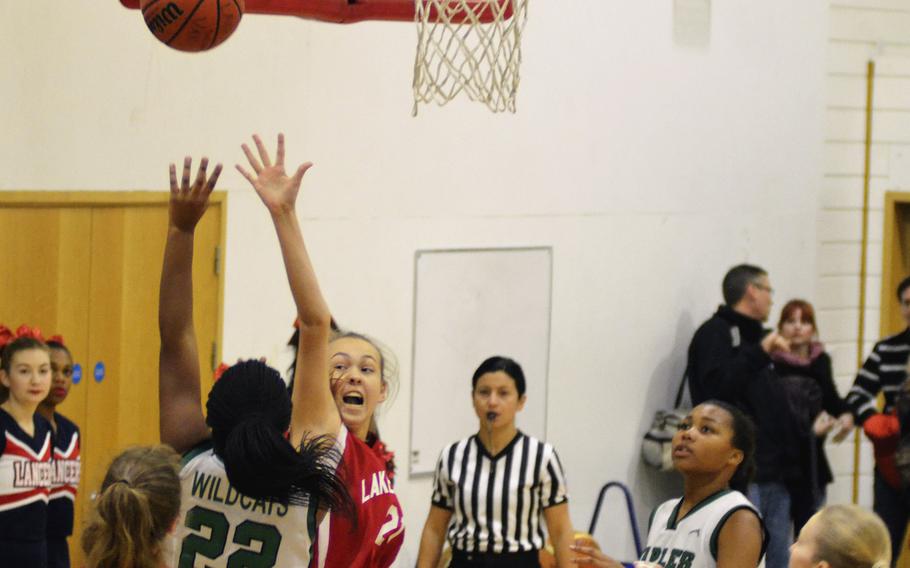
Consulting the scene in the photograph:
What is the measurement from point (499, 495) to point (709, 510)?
1584mm

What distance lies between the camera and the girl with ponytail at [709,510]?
165 inches

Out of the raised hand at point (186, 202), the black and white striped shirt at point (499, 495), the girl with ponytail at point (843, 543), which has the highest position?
the raised hand at point (186, 202)

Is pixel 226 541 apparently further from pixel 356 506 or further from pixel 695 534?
pixel 695 534

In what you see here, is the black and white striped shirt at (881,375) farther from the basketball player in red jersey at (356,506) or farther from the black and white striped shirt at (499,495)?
the basketball player in red jersey at (356,506)

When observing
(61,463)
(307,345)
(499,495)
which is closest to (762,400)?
(499,495)

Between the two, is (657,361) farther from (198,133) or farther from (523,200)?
(198,133)

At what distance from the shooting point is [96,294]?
21.8 feet

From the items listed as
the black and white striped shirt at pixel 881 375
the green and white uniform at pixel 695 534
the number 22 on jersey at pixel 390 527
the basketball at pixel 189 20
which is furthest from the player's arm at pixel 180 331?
the black and white striped shirt at pixel 881 375

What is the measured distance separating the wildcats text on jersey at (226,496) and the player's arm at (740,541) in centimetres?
167

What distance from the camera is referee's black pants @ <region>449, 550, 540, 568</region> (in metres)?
5.75

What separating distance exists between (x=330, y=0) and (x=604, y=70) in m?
3.69

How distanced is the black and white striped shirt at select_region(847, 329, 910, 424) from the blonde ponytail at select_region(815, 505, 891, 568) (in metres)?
4.31

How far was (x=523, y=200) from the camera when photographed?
8039 mm

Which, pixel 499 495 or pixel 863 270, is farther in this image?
pixel 863 270
